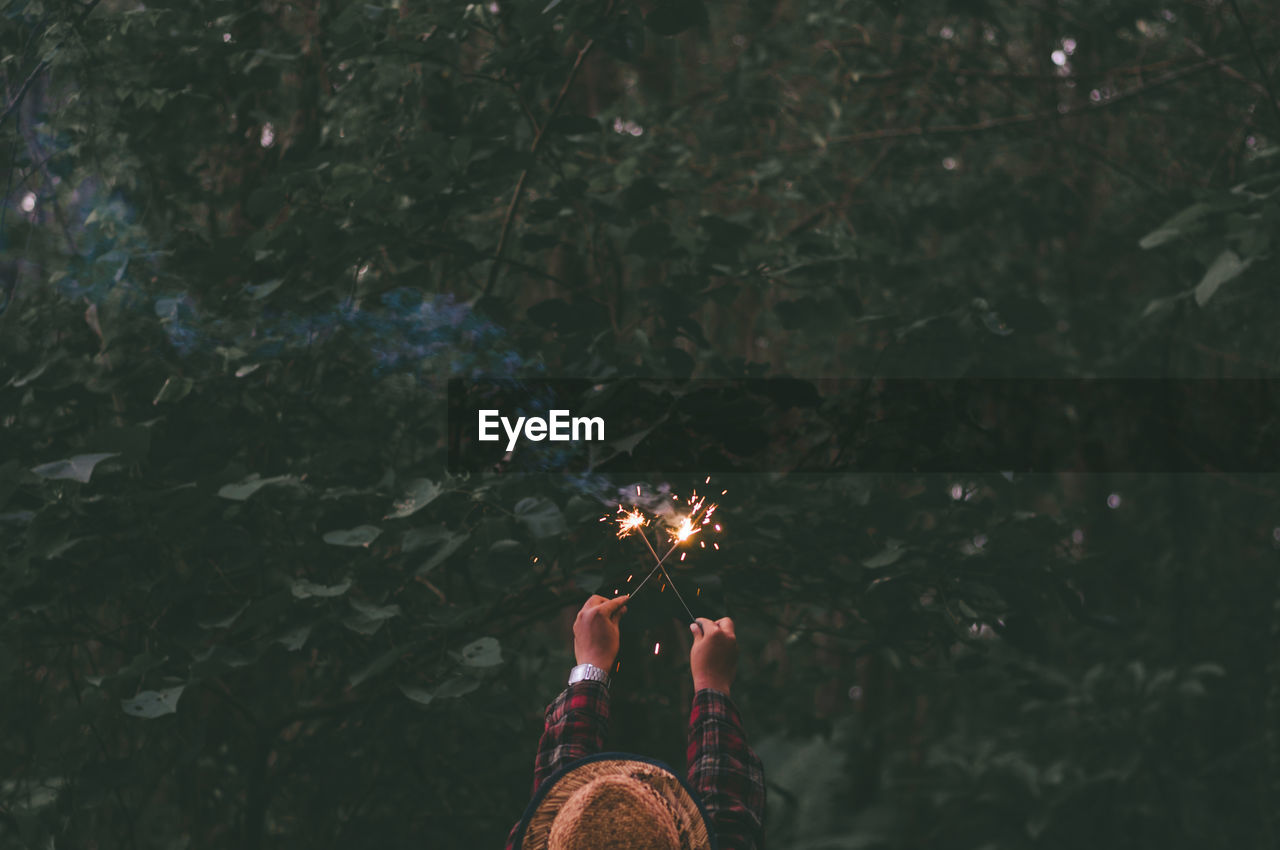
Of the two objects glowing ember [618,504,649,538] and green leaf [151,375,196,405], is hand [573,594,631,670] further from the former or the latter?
green leaf [151,375,196,405]

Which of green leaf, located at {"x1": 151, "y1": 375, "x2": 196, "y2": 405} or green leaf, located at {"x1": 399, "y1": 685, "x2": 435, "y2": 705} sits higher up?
green leaf, located at {"x1": 151, "y1": 375, "x2": 196, "y2": 405}

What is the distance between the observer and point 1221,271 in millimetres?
2605

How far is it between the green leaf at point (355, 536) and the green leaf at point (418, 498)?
5 cm

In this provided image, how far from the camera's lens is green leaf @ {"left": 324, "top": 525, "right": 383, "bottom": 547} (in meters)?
2.35

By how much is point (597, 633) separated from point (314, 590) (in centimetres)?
64

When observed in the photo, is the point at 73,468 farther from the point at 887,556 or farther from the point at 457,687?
the point at 887,556

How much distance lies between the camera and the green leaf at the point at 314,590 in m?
2.31

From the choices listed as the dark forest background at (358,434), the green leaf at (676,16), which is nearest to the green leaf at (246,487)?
the dark forest background at (358,434)

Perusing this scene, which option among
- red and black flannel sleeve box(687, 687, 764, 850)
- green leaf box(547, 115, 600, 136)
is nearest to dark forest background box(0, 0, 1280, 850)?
green leaf box(547, 115, 600, 136)

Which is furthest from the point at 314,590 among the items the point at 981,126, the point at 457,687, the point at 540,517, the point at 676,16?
the point at 981,126

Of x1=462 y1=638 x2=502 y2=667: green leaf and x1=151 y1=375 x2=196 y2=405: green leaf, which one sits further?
x1=151 y1=375 x2=196 y2=405: green leaf

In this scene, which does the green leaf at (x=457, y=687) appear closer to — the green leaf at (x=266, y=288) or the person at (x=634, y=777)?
the person at (x=634, y=777)
